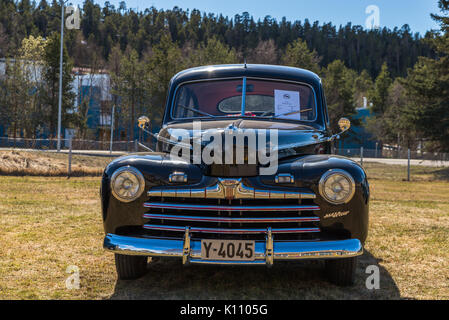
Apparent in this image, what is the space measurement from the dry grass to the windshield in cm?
982

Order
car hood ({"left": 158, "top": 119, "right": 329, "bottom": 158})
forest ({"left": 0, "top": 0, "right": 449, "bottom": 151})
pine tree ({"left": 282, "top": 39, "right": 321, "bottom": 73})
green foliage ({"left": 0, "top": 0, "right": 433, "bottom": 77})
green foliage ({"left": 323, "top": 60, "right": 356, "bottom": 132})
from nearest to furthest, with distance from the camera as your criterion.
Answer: car hood ({"left": 158, "top": 119, "right": 329, "bottom": 158})
forest ({"left": 0, "top": 0, "right": 449, "bottom": 151})
pine tree ({"left": 282, "top": 39, "right": 321, "bottom": 73})
green foliage ({"left": 323, "top": 60, "right": 356, "bottom": 132})
green foliage ({"left": 0, "top": 0, "right": 433, "bottom": 77})

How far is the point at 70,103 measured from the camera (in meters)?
36.1

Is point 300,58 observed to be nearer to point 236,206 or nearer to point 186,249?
point 236,206

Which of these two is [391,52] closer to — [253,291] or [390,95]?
[390,95]

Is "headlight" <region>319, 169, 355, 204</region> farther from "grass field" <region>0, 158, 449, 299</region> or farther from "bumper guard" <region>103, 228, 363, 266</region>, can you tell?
"grass field" <region>0, 158, 449, 299</region>

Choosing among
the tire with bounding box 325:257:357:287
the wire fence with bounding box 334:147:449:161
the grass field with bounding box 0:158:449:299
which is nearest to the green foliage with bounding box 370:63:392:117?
the wire fence with bounding box 334:147:449:161

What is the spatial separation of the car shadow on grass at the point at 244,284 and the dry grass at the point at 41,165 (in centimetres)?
1034

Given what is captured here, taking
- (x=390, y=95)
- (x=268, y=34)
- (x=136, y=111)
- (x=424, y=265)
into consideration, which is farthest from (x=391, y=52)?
(x=424, y=265)

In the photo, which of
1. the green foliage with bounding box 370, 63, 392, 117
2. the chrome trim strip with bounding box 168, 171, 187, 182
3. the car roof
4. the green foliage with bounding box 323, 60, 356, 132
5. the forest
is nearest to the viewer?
the chrome trim strip with bounding box 168, 171, 187, 182

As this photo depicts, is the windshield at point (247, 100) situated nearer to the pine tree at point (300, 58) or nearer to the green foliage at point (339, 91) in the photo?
the pine tree at point (300, 58)

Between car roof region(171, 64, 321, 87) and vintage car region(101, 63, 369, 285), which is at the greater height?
car roof region(171, 64, 321, 87)

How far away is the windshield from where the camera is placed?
4465 millimetres

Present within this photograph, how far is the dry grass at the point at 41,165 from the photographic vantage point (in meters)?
12.9

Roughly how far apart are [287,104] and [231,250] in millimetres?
2203
